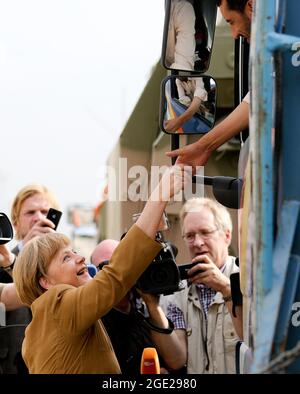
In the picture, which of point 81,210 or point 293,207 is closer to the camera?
point 293,207

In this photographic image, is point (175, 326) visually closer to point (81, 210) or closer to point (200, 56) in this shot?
point (200, 56)

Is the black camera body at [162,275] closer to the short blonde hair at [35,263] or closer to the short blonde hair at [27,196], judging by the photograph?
the short blonde hair at [35,263]

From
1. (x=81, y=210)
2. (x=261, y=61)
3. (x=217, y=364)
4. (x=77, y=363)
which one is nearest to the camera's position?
(x=261, y=61)

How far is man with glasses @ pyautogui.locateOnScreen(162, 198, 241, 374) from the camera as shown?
414cm

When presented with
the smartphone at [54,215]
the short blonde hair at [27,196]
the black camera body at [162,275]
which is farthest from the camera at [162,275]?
the short blonde hair at [27,196]

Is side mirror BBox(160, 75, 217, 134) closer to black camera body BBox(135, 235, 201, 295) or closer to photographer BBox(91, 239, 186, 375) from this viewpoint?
black camera body BBox(135, 235, 201, 295)

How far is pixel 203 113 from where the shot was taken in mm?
3320

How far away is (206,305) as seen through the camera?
14.2ft

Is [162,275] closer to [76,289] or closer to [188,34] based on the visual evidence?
[76,289]

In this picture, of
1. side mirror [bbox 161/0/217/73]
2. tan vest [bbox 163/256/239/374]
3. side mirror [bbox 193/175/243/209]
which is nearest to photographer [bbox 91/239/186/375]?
tan vest [bbox 163/256/239/374]

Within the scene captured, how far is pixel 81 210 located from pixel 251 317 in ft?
98.8

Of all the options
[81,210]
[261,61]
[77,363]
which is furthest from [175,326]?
[81,210]

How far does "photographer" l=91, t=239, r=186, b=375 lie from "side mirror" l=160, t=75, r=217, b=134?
3.05 feet

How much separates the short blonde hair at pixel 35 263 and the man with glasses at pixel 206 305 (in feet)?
Result: 2.69
